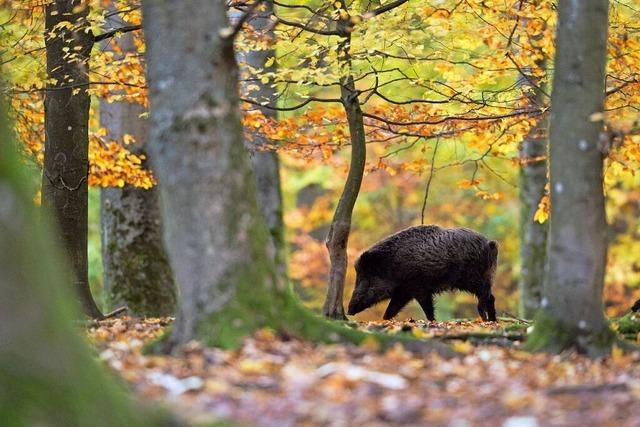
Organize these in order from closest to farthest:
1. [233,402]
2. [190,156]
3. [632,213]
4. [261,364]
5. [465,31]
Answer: [233,402] → [261,364] → [190,156] → [465,31] → [632,213]

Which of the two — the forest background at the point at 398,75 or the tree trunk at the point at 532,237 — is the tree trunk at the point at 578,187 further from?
the tree trunk at the point at 532,237

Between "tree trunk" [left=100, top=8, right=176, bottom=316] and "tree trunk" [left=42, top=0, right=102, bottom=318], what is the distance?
4.16 metres

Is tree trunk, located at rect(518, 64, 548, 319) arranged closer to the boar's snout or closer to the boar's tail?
the boar's tail

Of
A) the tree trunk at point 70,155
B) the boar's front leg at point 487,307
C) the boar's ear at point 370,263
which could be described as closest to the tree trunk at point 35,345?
the tree trunk at point 70,155

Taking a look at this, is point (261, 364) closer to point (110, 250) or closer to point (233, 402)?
point (233, 402)

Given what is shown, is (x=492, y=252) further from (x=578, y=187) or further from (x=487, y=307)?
(x=578, y=187)

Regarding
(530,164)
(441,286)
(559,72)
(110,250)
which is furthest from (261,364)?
(530,164)

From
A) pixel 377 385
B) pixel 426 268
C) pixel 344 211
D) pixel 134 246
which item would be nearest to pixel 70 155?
pixel 344 211

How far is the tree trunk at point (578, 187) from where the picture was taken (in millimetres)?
7055

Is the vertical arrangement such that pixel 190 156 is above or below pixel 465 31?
below

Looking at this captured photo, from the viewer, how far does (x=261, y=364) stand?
241 inches

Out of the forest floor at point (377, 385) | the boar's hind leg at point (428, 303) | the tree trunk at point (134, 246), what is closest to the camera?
the forest floor at point (377, 385)

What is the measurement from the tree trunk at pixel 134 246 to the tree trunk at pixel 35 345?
10.7m

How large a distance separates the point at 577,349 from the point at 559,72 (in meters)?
2.09
